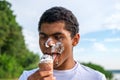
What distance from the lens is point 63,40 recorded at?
399 cm

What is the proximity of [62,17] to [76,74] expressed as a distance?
1.81ft

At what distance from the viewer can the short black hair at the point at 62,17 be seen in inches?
157

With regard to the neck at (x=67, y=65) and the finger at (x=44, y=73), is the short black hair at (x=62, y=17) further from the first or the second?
the finger at (x=44, y=73)

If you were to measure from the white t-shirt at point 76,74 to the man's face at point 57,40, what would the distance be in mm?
80

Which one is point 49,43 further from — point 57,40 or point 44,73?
point 44,73

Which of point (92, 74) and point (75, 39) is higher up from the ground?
point (75, 39)

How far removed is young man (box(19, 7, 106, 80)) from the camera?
382 centimetres

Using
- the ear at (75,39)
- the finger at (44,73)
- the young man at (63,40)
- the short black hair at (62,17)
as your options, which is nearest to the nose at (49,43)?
the young man at (63,40)

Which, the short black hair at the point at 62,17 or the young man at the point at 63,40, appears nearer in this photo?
the young man at the point at 63,40

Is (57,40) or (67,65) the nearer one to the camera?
(57,40)

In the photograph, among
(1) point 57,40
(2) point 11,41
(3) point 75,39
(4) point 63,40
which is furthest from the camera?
(2) point 11,41

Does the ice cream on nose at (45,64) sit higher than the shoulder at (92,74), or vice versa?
the ice cream on nose at (45,64)

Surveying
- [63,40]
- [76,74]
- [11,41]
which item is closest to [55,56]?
[63,40]

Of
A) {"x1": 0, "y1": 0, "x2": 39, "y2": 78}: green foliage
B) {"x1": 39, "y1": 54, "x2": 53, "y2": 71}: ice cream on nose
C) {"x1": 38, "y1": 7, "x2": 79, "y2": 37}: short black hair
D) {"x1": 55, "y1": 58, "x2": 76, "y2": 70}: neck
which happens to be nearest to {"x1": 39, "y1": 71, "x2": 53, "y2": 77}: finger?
{"x1": 39, "y1": 54, "x2": 53, "y2": 71}: ice cream on nose
